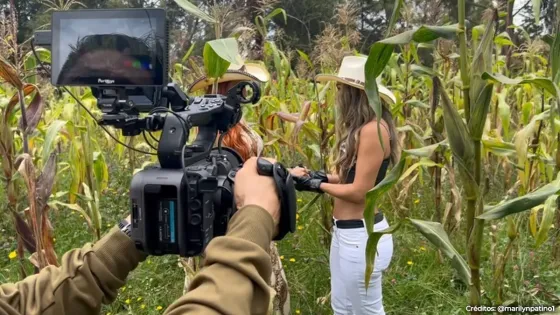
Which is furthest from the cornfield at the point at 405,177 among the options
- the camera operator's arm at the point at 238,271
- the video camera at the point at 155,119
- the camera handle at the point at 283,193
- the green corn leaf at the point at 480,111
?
the camera operator's arm at the point at 238,271

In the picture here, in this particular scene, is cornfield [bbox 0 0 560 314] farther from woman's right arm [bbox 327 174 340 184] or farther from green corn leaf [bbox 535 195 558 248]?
woman's right arm [bbox 327 174 340 184]

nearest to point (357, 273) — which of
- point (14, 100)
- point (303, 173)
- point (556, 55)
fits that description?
point (303, 173)

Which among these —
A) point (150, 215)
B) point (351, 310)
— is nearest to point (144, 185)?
point (150, 215)

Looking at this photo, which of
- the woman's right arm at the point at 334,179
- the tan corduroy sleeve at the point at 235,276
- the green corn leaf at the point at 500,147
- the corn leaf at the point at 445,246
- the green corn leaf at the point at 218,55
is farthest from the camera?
the woman's right arm at the point at 334,179

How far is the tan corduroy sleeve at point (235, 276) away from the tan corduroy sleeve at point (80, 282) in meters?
0.32

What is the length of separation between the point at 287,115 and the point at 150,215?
1.74 m

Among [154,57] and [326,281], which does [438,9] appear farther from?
[154,57]

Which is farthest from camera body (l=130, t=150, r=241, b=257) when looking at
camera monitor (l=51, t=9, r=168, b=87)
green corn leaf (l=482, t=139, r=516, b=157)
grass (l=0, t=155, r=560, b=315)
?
grass (l=0, t=155, r=560, b=315)

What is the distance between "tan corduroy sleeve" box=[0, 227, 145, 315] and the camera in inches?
41.9

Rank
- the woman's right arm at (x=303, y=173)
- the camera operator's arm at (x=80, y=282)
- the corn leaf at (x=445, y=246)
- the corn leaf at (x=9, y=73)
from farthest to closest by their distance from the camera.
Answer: the woman's right arm at (x=303, y=173)
the corn leaf at (x=9, y=73)
the corn leaf at (x=445, y=246)
the camera operator's arm at (x=80, y=282)

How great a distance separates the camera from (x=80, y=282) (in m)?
1.09

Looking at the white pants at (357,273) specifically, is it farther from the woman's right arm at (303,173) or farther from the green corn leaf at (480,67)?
the green corn leaf at (480,67)

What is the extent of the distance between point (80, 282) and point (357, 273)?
48.8 inches

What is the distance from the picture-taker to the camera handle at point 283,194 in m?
1.00
